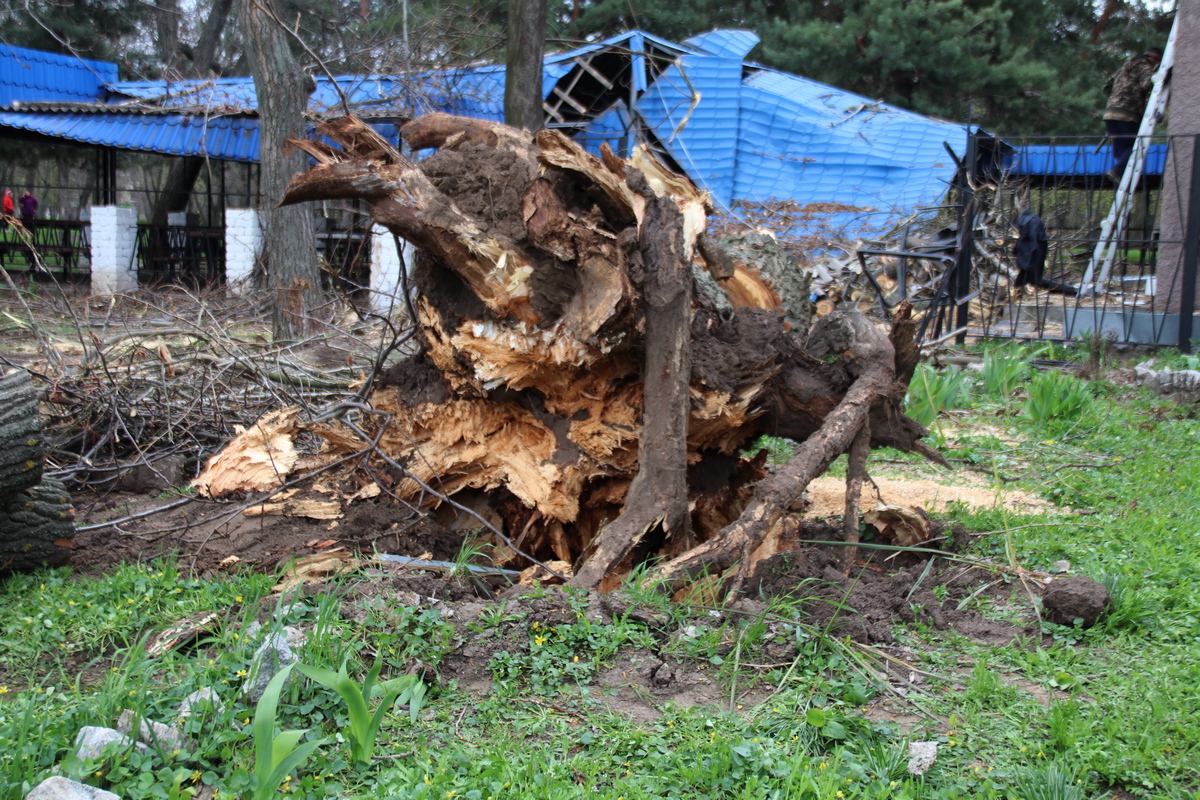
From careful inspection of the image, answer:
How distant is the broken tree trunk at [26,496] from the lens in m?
3.20

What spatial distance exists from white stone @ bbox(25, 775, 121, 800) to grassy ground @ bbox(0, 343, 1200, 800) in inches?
4.1

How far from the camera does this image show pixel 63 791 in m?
1.84

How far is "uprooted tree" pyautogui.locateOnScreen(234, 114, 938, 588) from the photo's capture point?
10.9 feet

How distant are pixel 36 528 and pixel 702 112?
13988 millimetres

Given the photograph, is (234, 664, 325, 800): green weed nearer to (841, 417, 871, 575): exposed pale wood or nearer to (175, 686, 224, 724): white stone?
(175, 686, 224, 724): white stone

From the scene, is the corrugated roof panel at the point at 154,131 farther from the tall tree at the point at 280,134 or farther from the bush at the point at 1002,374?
the bush at the point at 1002,374

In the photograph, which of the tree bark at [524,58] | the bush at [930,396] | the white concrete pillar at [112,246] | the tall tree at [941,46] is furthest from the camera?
the tall tree at [941,46]

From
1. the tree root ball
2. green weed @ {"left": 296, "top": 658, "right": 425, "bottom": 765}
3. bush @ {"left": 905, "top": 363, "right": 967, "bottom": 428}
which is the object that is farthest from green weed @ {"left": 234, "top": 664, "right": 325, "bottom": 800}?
bush @ {"left": 905, "top": 363, "right": 967, "bottom": 428}

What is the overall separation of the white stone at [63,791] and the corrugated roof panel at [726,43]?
15.9 meters

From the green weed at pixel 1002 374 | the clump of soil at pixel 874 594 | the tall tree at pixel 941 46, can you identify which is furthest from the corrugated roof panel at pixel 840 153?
the clump of soil at pixel 874 594

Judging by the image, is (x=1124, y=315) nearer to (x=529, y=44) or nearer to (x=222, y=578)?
(x=529, y=44)

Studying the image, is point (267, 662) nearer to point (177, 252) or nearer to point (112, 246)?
point (112, 246)

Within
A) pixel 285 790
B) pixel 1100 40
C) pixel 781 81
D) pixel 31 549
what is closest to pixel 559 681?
pixel 285 790

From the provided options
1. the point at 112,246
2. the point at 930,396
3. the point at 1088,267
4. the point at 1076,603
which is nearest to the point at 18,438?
the point at 1076,603
